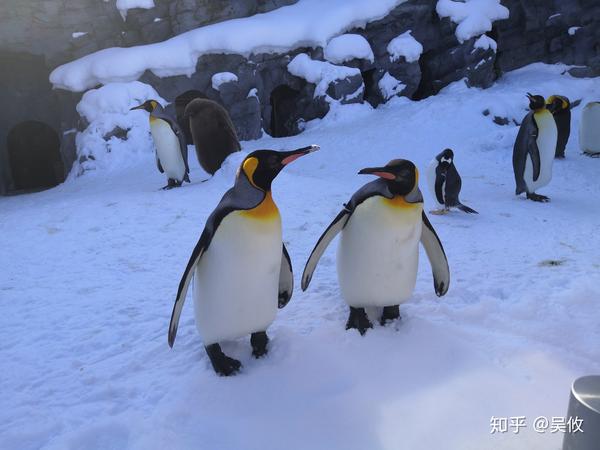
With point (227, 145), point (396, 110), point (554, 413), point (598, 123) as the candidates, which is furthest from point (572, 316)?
point (396, 110)

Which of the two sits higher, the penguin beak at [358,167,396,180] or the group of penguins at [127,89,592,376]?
the penguin beak at [358,167,396,180]

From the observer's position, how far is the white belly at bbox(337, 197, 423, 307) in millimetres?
1902

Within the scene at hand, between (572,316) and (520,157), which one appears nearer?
(572,316)

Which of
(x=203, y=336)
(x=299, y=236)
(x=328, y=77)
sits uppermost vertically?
(x=328, y=77)

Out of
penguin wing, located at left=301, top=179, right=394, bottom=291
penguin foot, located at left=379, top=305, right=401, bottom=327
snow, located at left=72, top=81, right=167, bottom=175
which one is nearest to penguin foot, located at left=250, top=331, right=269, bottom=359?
penguin wing, located at left=301, top=179, right=394, bottom=291

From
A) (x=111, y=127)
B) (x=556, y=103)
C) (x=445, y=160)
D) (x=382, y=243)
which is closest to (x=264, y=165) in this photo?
(x=382, y=243)

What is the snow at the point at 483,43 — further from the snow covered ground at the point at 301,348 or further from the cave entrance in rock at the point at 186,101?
the snow covered ground at the point at 301,348

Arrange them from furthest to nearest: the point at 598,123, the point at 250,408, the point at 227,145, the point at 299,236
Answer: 1. the point at 598,123
2. the point at 227,145
3. the point at 299,236
4. the point at 250,408

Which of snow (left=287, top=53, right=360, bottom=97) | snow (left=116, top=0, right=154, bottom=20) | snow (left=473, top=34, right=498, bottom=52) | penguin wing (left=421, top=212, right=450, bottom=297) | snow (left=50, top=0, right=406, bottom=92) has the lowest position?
penguin wing (left=421, top=212, right=450, bottom=297)

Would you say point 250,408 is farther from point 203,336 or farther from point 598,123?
point 598,123

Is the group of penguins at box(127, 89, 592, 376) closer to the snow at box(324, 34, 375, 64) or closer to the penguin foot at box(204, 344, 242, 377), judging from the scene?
the penguin foot at box(204, 344, 242, 377)

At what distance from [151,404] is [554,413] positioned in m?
1.27

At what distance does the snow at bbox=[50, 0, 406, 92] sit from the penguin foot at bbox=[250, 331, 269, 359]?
878 cm

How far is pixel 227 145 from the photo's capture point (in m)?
6.04
